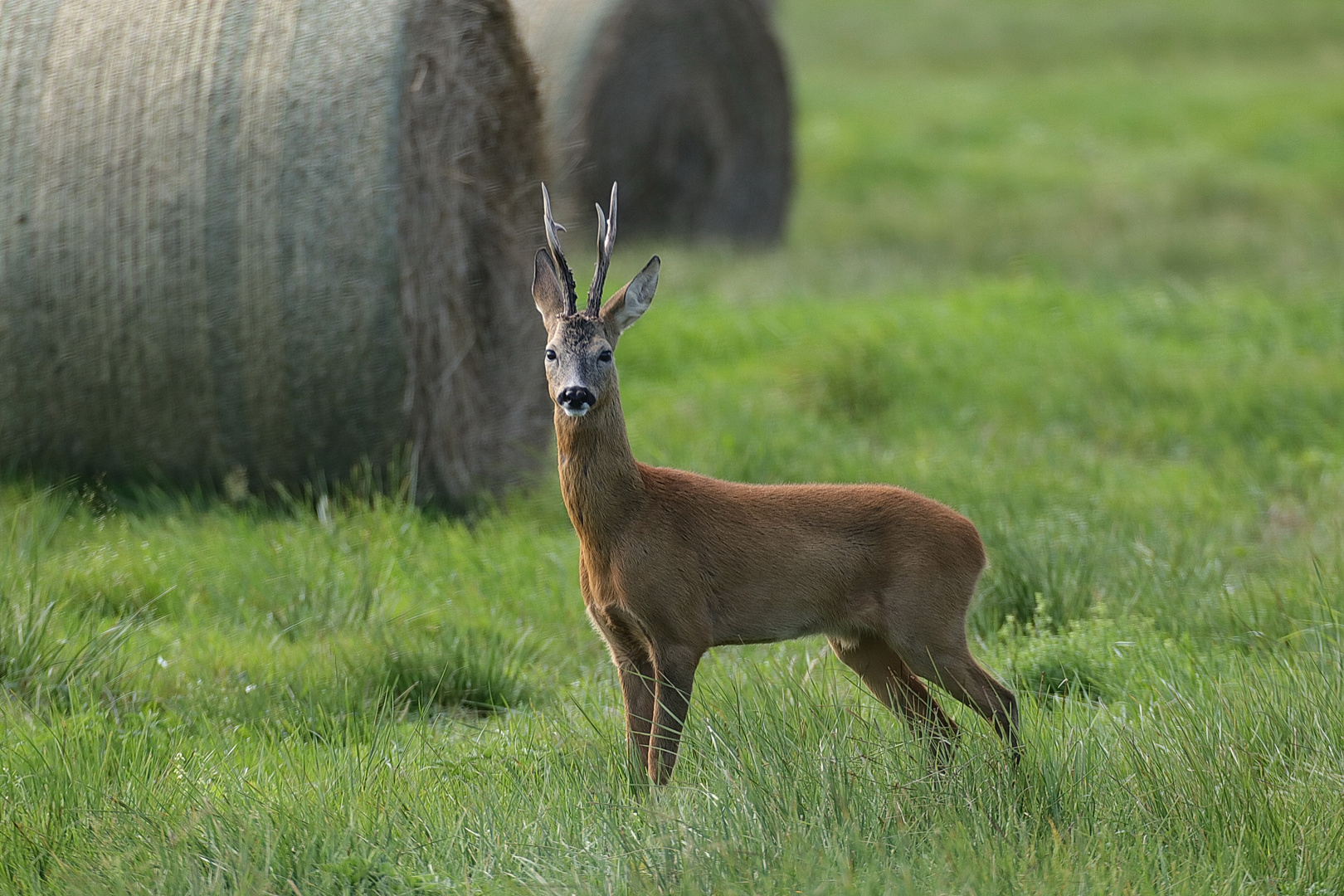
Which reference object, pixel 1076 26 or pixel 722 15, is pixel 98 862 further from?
pixel 1076 26

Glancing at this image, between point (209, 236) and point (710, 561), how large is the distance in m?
3.28

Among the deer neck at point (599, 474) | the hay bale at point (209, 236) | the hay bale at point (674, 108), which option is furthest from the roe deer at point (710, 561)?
the hay bale at point (674, 108)

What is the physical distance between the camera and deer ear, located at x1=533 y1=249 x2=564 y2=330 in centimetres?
359

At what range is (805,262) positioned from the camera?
12.6 meters

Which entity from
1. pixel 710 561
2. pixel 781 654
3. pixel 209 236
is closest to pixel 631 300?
pixel 710 561

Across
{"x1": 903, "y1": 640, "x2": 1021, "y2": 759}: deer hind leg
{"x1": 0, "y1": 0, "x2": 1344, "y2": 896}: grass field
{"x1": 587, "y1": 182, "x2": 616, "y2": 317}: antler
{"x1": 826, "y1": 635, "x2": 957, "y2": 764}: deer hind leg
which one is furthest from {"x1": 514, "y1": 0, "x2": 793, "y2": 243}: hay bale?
{"x1": 903, "y1": 640, "x2": 1021, "y2": 759}: deer hind leg

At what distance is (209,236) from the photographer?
5.87m

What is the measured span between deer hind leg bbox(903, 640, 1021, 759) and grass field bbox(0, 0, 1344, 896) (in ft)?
0.24

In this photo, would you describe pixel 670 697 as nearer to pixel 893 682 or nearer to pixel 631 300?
pixel 893 682

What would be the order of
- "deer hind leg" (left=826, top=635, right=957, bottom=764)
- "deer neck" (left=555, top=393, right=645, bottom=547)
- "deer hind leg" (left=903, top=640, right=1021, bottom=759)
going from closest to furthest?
1. "deer neck" (left=555, top=393, right=645, bottom=547)
2. "deer hind leg" (left=903, top=640, right=1021, bottom=759)
3. "deer hind leg" (left=826, top=635, right=957, bottom=764)

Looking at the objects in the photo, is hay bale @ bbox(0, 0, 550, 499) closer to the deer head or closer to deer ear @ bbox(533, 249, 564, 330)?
deer ear @ bbox(533, 249, 564, 330)

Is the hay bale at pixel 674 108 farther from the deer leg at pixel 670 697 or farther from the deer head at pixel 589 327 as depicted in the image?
the deer leg at pixel 670 697

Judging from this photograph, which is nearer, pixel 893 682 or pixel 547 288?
pixel 547 288

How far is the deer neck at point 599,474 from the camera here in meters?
3.50
